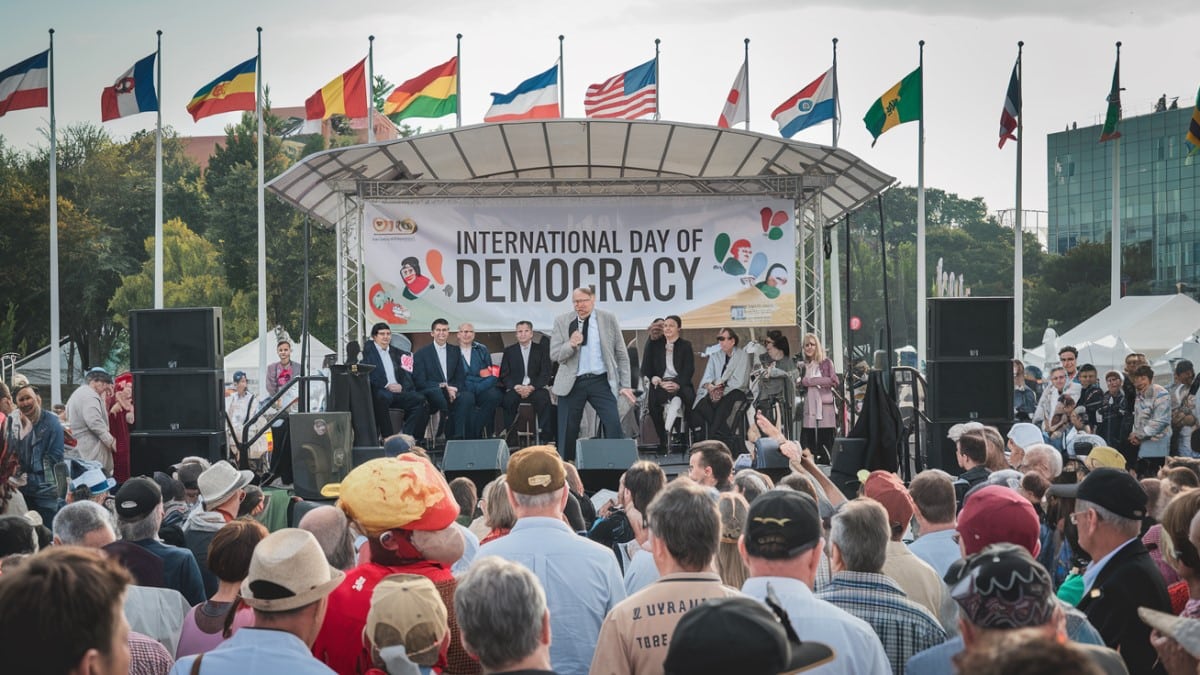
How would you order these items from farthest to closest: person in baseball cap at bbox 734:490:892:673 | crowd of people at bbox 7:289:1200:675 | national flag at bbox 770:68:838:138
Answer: national flag at bbox 770:68:838:138 < person in baseball cap at bbox 734:490:892:673 < crowd of people at bbox 7:289:1200:675

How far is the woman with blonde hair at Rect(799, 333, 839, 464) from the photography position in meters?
12.9

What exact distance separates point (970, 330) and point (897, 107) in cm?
986

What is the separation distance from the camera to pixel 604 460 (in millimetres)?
10414

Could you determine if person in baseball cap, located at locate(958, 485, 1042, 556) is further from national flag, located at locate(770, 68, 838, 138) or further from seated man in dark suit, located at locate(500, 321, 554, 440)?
national flag, located at locate(770, 68, 838, 138)

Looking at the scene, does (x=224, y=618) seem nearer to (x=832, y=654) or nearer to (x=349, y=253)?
(x=832, y=654)

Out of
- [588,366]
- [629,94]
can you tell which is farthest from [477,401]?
[629,94]

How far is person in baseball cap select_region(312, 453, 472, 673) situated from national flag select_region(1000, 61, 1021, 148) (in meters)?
19.0

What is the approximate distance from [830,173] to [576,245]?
3.31 m

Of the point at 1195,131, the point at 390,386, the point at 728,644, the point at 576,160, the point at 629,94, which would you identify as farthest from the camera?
the point at 1195,131

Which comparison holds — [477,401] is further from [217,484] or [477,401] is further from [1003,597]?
[1003,597]

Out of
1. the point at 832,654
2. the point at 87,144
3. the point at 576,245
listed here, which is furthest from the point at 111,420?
the point at 87,144

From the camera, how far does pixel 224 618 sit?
4352 millimetres

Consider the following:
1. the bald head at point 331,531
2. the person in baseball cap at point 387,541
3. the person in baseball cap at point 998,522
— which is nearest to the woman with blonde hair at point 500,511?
the bald head at point 331,531

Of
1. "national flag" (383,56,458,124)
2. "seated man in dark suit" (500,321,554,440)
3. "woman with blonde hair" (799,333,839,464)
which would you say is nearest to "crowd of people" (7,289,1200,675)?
"woman with blonde hair" (799,333,839,464)
